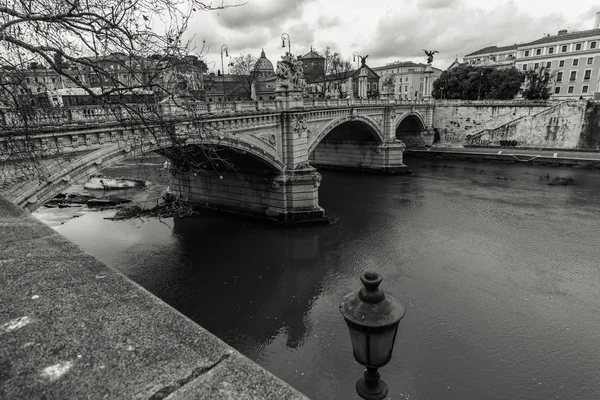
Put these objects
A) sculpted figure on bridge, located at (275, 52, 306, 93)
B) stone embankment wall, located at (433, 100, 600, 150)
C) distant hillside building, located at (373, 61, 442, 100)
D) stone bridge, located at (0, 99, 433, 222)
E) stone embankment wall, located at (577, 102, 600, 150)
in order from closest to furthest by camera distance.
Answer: stone bridge, located at (0, 99, 433, 222)
sculpted figure on bridge, located at (275, 52, 306, 93)
stone embankment wall, located at (577, 102, 600, 150)
stone embankment wall, located at (433, 100, 600, 150)
distant hillside building, located at (373, 61, 442, 100)

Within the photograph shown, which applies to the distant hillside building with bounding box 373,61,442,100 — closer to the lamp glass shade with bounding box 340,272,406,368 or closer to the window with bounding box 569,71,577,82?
the window with bounding box 569,71,577,82

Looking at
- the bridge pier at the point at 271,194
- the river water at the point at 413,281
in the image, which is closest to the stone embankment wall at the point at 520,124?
the river water at the point at 413,281

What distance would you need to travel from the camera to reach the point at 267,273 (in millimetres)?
13609

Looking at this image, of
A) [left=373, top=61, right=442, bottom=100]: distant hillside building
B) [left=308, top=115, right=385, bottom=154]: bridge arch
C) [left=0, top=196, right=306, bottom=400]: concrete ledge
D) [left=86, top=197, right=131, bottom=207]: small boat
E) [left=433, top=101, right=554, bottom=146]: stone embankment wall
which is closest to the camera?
[left=0, top=196, right=306, bottom=400]: concrete ledge

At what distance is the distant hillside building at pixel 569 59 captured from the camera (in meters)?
44.8

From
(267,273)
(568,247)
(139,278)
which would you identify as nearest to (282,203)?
(267,273)

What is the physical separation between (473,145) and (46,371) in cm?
4013

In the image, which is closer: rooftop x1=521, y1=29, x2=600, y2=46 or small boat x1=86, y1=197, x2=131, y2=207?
small boat x1=86, y1=197, x2=131, y2=207

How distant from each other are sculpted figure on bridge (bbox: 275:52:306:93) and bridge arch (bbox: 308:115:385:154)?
118 inches

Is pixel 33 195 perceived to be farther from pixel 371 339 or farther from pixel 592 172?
pixel 592 172

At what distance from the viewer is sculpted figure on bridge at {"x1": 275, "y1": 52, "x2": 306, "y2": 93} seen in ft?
55.5

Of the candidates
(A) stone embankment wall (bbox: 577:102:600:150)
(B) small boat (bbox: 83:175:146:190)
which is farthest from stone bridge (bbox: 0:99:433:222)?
(A) stone embankment wall (bbox: 577:102:600:150)

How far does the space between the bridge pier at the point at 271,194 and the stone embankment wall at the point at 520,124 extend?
25387 mm

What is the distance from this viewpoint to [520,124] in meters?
34.9
